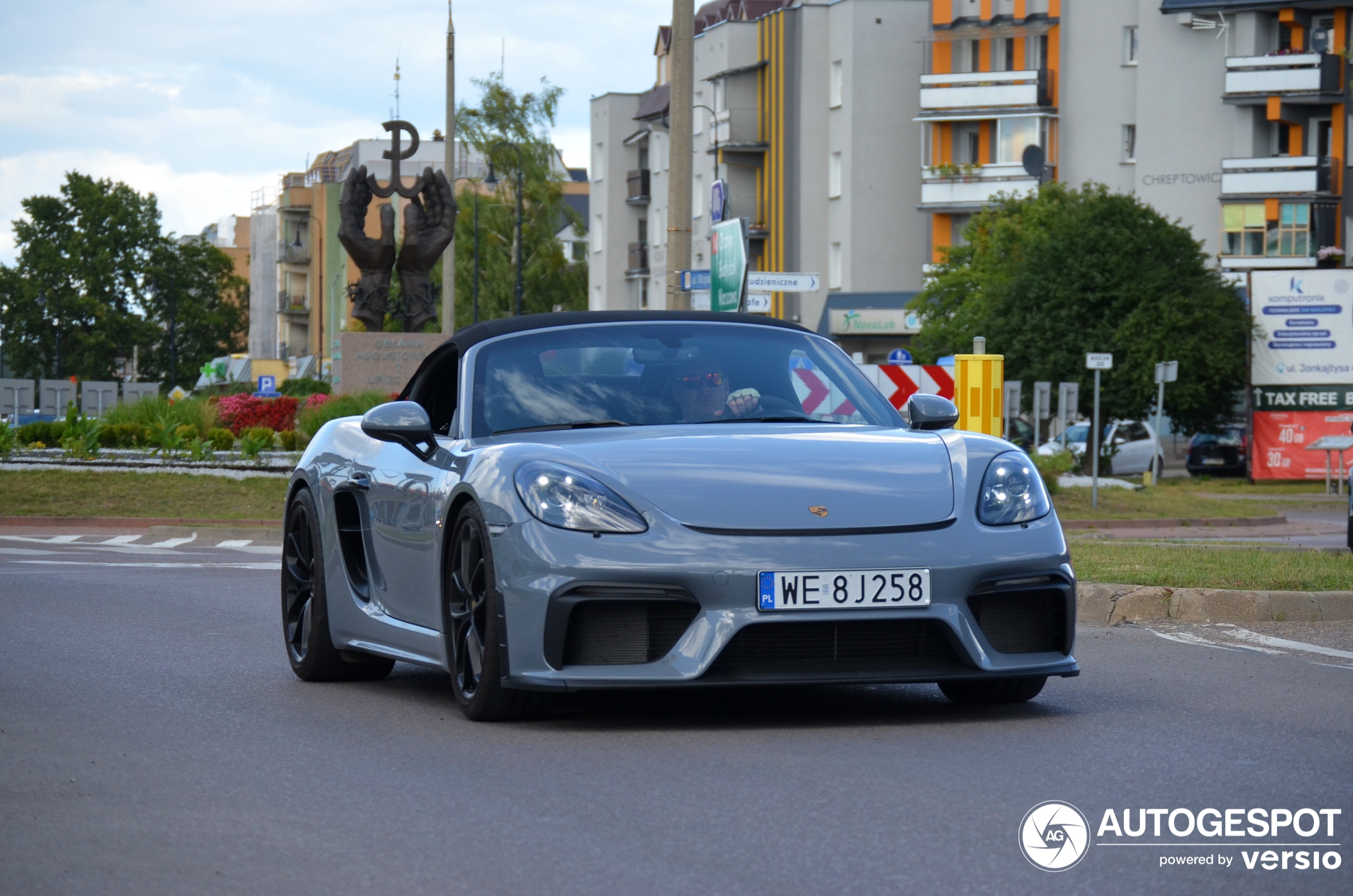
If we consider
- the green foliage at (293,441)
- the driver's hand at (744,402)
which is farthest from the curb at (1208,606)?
the green foliage at (293,441)

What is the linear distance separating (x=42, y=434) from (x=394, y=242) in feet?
34.8

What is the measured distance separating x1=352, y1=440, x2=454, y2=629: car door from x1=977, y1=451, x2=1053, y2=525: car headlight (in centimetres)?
184

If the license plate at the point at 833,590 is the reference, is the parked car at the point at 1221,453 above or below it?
below

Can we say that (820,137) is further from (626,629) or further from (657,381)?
(626,629)

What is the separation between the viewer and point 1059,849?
459 centimetres

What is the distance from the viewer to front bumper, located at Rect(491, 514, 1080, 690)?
629cm

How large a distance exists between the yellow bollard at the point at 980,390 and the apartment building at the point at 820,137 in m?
43.6

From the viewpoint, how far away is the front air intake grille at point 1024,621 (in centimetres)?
662

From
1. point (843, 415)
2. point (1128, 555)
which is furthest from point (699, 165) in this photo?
point (843, 415)

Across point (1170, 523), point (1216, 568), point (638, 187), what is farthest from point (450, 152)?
point (638, 187)

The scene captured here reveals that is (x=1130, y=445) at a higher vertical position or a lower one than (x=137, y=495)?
lower

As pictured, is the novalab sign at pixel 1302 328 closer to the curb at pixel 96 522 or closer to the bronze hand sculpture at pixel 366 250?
the bronze hand sculpture at pixel 366 250

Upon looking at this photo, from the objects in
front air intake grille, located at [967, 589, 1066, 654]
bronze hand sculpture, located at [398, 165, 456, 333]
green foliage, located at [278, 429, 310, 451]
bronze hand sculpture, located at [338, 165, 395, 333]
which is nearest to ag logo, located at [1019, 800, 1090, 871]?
front air intake grille, located at [967, 589, 1066, 654]

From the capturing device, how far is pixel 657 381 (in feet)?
24.5
